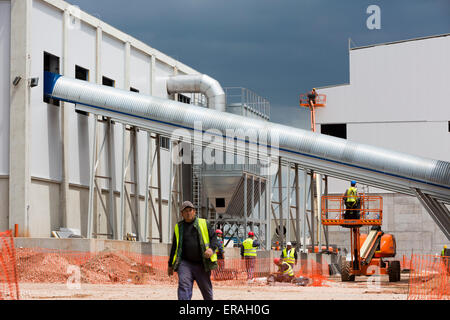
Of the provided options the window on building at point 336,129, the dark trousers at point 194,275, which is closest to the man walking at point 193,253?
the dark trousers at point 194,275

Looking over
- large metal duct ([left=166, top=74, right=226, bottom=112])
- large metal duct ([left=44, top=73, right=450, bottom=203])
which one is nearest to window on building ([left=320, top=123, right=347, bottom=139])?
large metal duct ([left=166, top=74, right=226, bottom=112])

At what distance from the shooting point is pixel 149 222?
3597cm

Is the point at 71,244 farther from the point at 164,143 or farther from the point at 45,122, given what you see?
the point at 164,143

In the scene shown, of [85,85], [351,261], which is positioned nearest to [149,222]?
[85,85]

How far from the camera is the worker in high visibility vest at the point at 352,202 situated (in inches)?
918

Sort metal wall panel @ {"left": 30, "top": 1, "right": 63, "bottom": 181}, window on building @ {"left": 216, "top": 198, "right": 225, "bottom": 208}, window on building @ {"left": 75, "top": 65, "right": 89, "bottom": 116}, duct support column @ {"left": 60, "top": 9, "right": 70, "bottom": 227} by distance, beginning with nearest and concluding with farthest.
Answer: metal wall panel @ {"left": 30, "top": 1, "right": 63, "bottom": 181}, duct support column @ {"left": 60, "top": 9, "right": 70, "bottom": 227}, window on building @ {"left": 75, "top": 65, "right": 89, "bottom": 116}, window on building @ {"left": 216, "top": 198, "right": 225, "bottom": 208}

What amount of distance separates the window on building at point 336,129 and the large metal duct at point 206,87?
44.6 feet

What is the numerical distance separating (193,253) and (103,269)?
1272 cm

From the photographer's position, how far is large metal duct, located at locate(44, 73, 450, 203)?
2364cm

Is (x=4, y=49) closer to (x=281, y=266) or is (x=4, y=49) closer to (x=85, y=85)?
(x=85, y=85)

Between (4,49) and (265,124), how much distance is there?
9731 millimetres

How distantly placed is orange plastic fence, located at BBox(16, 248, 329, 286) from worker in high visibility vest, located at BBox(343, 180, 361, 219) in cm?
237

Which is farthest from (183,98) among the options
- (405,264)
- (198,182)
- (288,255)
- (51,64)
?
(288,255)

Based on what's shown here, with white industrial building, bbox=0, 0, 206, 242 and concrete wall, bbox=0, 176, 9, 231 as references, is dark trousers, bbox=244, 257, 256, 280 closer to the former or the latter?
white industrial building, bbox=0, 0, 206, 242
